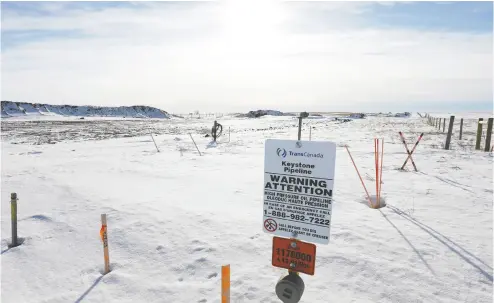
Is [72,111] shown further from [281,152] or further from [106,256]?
[281,152]

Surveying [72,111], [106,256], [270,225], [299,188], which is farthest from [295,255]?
[72,111]

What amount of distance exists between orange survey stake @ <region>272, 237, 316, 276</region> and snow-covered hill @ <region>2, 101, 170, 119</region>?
274ft

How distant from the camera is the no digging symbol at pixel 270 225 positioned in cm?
315

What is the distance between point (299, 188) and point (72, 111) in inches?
4024

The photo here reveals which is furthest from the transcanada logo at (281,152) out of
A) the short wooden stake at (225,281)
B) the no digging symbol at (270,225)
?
the short wooden stake at (225,281)

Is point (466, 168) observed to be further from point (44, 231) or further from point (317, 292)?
point (44, 231)

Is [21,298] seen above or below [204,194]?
below

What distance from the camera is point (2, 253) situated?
19.5 ft

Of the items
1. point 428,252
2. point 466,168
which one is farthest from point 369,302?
point 466,168

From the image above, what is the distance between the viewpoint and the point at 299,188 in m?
2.97

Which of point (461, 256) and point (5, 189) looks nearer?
point (461, 256)

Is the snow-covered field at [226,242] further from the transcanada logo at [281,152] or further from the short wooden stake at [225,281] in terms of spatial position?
the transcanada logo at [281,152]

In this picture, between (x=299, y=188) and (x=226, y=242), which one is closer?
(x=299, y=188)

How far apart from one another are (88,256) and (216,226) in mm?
2514
